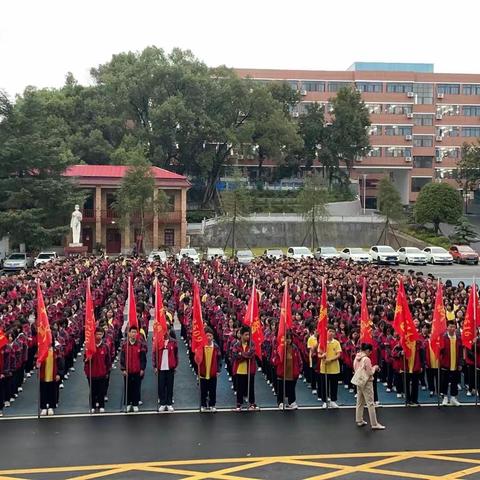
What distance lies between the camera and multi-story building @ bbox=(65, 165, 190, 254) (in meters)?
47.6

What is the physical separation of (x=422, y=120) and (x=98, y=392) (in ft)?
204

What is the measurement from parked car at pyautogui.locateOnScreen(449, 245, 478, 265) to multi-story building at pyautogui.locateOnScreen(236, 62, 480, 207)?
89.4ft

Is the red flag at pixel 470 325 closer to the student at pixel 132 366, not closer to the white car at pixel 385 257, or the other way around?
the student at pixel 132 366

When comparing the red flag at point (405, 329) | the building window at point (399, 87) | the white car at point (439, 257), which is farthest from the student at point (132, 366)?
the building window at point (399, 87)

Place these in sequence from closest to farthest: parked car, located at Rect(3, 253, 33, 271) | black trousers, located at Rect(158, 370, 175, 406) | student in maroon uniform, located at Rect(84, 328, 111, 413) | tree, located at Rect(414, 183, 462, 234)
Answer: student in maroon uniform, located at Rect(84, 328, 111, 413)
black trousers, located at Rect(158, 370, 175, 406)
parked car, located at Rect(3, 253, 33, 271)
tree, located at Rect(414, 183, 462, 234)

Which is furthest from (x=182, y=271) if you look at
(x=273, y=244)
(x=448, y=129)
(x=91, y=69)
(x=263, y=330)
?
(x=448, y=129)

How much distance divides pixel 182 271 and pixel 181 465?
53.3ft

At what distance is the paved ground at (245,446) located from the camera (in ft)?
29.8

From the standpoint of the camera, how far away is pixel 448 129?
229 feet

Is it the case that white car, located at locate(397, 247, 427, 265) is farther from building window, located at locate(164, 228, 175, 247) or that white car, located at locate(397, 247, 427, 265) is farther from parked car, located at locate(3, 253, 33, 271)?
parked car, located at locate(3, 253, 33, 271)

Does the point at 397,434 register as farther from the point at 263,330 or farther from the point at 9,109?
the point at 9,109

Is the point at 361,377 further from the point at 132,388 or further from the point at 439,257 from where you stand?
the point at 439,257

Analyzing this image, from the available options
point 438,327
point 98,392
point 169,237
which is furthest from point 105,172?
point 438,327

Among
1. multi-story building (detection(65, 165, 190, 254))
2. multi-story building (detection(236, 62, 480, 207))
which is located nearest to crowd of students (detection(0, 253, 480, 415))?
multi-story building (detection(65, 165, 190, 254))
